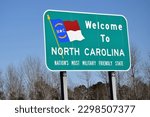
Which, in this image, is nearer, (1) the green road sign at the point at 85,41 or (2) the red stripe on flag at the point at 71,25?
(1) the green road sign at the point at 85,41

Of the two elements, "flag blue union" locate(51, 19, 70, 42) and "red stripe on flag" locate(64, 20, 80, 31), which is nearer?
"flag blue union" locate(51, 19, 70, 42)

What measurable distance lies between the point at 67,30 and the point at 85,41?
50cm

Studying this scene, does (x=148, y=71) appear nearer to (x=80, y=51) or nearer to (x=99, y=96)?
(x=99, y=96)

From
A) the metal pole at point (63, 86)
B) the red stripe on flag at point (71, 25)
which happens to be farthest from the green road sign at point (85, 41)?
the metal pole at point (63, 86)

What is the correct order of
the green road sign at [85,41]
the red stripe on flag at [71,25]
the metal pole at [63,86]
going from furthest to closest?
the red stripe on flag at [71,25], the green road sign at [85,41], the metal pole at [63,86]

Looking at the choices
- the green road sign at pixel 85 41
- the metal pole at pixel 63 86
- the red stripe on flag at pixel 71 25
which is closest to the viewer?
the metal pole at pixel 63 86

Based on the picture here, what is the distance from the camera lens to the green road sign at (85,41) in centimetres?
802

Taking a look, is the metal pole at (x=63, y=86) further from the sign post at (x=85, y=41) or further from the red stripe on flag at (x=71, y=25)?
the red stripe on flag at (x=71, y=25)

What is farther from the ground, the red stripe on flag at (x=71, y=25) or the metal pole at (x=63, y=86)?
the red stripe on flag at (x=71, y=25)

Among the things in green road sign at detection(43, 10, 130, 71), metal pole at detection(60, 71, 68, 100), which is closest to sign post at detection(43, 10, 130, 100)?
green road sign at detection(43, 10, 130, 71)

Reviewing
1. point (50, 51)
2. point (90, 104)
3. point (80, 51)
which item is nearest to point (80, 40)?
point (80, 51)

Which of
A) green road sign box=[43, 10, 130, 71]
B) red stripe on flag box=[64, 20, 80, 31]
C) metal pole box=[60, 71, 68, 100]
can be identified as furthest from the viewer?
red stripe on flag box=[64, 20, 80, 31]

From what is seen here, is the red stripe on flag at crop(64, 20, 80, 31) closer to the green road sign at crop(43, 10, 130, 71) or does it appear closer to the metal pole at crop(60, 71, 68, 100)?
the green road sign at crop(43, 10, 130, 71)

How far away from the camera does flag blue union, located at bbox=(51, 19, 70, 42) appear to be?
26.5ft
